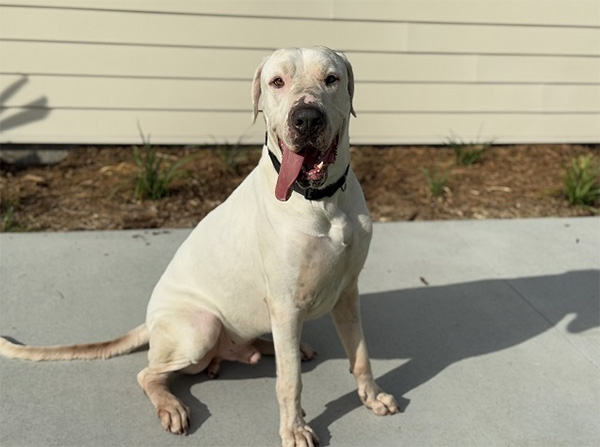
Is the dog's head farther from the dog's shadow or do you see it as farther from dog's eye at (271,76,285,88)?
the dog's shadow

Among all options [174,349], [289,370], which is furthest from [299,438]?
[174,349]

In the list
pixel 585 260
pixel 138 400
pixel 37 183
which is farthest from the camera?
pixel 37 183

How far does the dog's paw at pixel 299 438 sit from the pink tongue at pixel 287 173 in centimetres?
99

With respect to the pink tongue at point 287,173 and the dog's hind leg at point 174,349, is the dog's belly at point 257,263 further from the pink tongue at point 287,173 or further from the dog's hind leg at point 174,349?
the pink tongue at point 287,173

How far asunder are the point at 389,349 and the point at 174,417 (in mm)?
1197

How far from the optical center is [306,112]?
2.28 meters

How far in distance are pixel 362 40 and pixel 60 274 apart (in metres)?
3.30

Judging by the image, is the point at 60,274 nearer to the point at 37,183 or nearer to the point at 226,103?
the point at 37,183

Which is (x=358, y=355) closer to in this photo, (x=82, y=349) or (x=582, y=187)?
(x=82, y=349)

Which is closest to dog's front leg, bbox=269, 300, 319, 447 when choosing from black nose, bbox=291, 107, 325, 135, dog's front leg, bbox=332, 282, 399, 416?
dog's front leg, bbox=332, 282, 399, 416

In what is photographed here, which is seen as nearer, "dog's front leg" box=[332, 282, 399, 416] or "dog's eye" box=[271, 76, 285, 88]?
"dog's eye" box=[271, 76, 285, 88]

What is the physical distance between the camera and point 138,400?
3076 millimetres

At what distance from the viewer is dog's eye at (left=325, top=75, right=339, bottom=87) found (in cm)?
248

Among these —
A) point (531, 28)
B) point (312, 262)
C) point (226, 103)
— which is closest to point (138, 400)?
point (312, 262)
